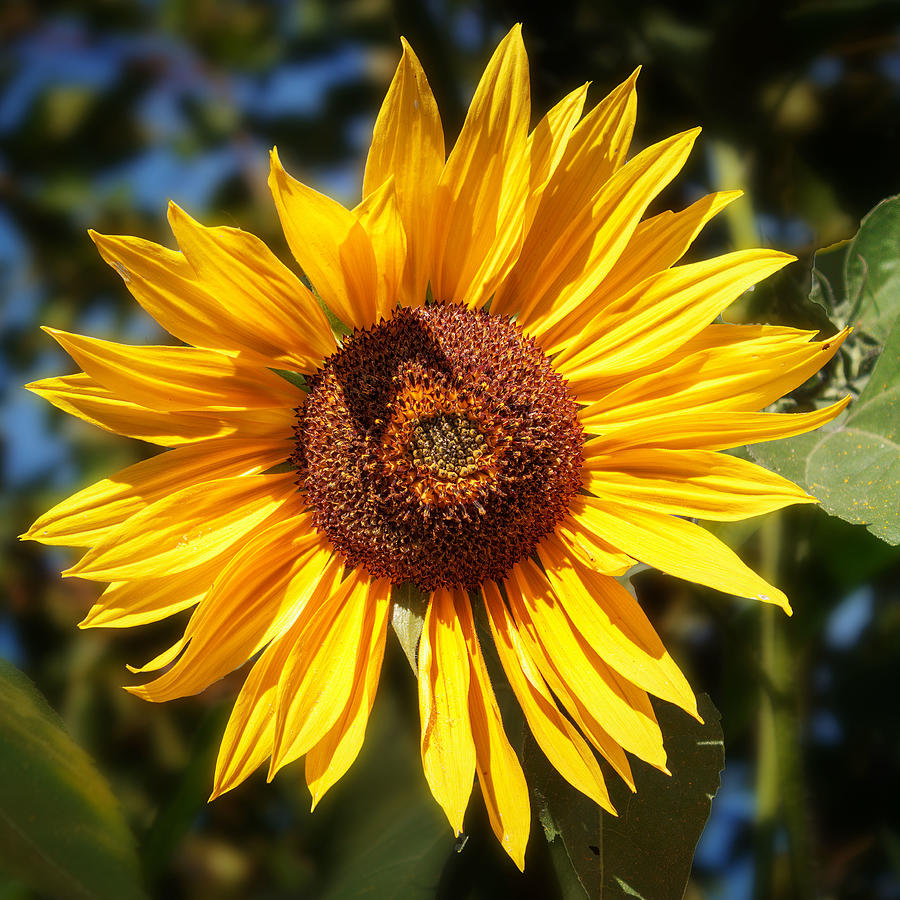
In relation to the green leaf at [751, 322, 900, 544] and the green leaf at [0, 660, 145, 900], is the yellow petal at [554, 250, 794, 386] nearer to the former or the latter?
the green leaf at [751, 322, 900, 544]

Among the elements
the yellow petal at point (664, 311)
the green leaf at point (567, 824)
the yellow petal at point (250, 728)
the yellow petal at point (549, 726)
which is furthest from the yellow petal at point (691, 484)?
the yellow petal at point (250, 728)

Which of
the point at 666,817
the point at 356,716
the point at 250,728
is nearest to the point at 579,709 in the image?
the point at 666,817

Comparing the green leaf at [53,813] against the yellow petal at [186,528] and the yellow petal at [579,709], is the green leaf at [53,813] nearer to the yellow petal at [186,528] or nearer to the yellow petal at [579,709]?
the yellow petal at [186,528]

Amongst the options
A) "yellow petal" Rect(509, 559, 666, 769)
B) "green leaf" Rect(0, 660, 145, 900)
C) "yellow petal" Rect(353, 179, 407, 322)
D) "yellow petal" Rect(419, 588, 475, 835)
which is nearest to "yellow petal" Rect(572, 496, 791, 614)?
"yellow petal" Rect(509, 559, 666, 769)

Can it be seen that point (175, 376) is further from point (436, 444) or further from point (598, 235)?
point (598, 235)

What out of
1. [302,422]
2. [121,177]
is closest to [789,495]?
[302,422]

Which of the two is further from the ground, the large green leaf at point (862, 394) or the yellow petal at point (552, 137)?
the yellow petal at point (552, 137)

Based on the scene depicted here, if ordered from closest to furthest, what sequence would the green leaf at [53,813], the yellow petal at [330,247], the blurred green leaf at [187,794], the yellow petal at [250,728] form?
the green leaf at [53,813] < the yellow petal at [330,247] < the yellow petal at [250,728] < the blurred green leaf at [187,794]
